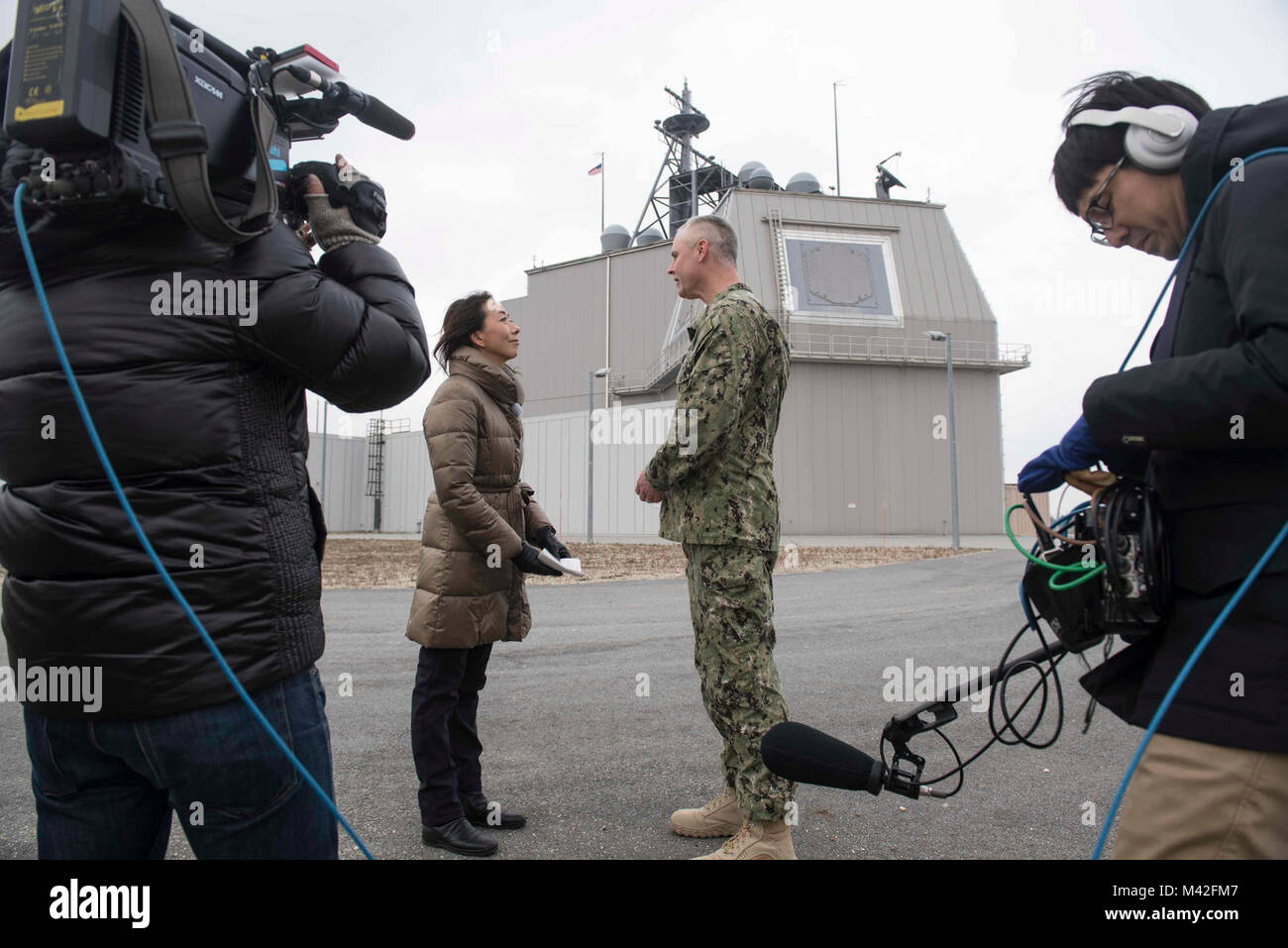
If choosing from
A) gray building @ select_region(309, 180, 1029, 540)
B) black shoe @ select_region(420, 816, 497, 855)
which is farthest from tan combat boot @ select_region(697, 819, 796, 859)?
gray building @ select_region(309, 180, 1029, 540)

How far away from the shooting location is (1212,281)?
1450mm

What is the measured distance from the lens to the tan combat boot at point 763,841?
109 inches

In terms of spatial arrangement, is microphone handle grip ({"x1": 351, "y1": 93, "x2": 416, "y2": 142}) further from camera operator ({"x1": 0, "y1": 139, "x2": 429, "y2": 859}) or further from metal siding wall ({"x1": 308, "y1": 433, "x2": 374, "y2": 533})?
metal siding wall ({"x1": 308, "y1": 433, "x2": 374, "y2": 533})

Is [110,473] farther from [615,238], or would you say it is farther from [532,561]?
[615,238]

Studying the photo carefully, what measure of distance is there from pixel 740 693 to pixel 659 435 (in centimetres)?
2886

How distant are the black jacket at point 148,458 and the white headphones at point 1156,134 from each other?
1.54 metres

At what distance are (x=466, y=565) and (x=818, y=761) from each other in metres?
1.87

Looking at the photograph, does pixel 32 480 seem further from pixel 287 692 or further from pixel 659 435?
pixel 659 435

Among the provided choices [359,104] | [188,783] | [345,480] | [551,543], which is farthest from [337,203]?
[345,480]

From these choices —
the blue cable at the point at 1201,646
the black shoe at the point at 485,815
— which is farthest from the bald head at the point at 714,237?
the black shoe at the point at 485,815

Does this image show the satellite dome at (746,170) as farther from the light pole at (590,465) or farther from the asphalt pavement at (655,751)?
the asphalt pavement at (655,751)

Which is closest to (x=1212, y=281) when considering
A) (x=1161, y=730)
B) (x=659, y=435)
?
(x=1161, y=730)

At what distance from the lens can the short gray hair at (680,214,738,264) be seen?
10.9 ft

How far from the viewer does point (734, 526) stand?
288 cm
